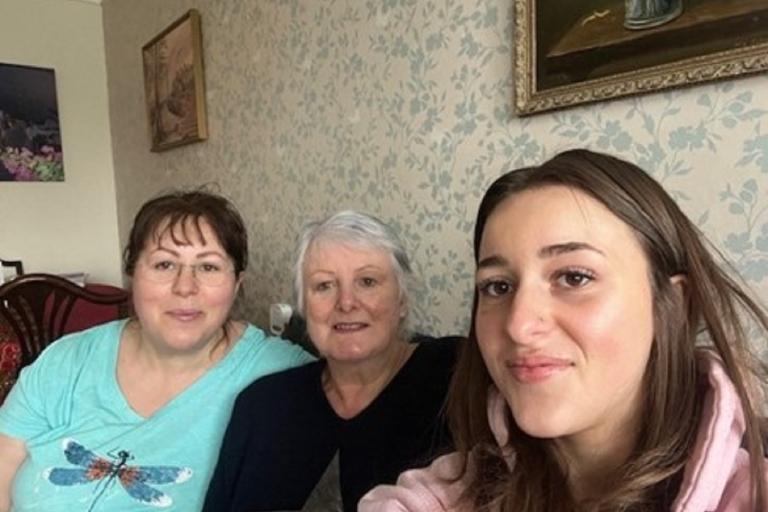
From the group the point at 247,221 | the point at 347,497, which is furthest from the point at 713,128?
the point at 247,221

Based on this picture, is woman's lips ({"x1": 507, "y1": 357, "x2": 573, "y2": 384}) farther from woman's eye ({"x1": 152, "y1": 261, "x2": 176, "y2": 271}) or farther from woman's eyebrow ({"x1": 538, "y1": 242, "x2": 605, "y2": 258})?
woman's eye ({"x1": 152, "y1": 261, "x2": 176, "y2": 271})

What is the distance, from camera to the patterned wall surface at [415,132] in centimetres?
97

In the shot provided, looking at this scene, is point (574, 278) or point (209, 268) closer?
point (574, 278)

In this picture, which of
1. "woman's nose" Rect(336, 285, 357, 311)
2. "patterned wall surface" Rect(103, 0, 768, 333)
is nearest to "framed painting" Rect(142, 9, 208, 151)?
"patterned wall surface" Rect(103, 0, 768, 333)

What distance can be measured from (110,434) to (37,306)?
85 centimetres

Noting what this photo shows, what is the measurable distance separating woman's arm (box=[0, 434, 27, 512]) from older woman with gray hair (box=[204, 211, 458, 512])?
487 mm

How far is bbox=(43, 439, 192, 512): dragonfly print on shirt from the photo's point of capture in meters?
→ 1.35

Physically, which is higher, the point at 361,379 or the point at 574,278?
the point at 574,278

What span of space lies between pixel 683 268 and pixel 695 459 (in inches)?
8.5

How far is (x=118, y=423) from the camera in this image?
1.40 metres

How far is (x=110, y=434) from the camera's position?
1387 mm

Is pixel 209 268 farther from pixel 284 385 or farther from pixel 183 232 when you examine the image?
pixel 284 385

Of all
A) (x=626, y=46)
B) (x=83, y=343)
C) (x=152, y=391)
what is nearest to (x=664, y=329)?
(x=626, y=46)

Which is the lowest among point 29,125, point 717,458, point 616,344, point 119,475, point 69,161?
point 119,475
